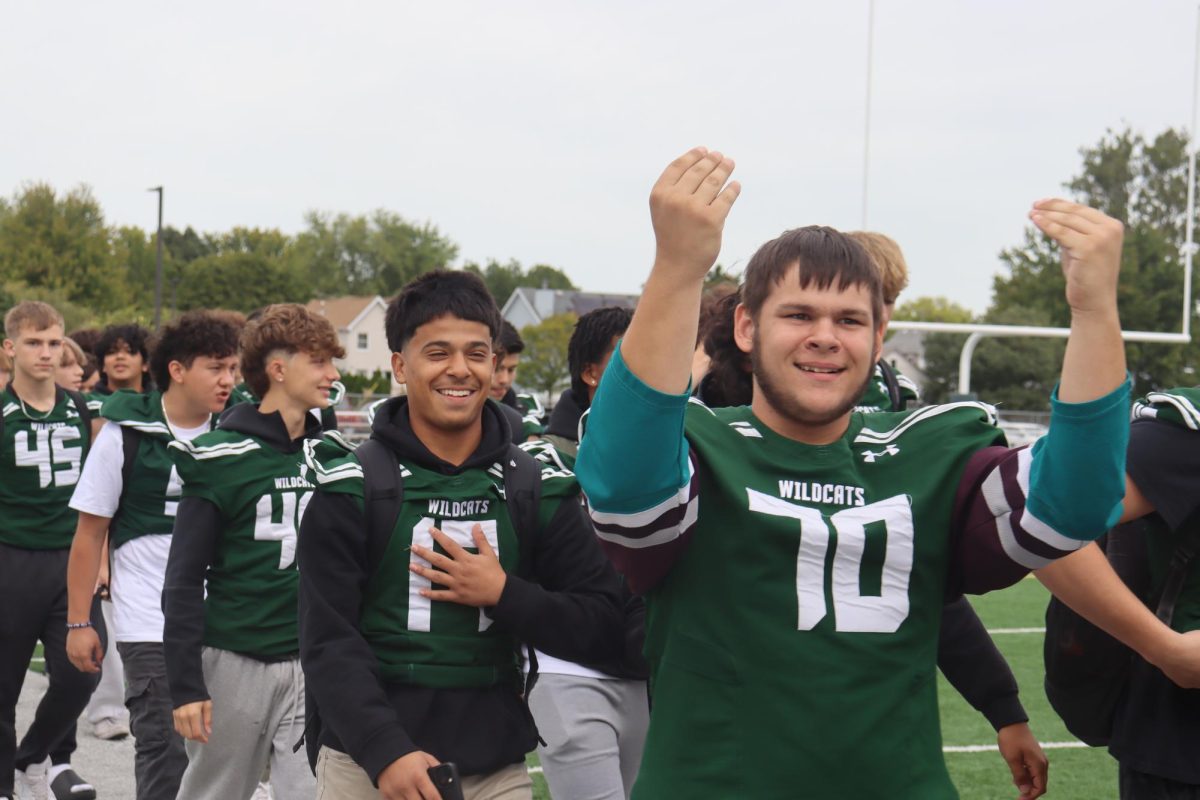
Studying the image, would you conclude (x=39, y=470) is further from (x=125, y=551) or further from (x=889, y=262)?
(x=889, y=262)

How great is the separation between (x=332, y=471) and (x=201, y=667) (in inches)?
62.3

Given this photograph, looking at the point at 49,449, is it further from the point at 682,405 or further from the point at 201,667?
the point at 682,405

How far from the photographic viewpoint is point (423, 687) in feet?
10.8

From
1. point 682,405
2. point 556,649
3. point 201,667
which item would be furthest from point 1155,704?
point 201,667

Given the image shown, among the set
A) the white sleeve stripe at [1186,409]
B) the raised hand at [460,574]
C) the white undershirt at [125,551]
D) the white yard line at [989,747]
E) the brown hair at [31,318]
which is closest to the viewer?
the white sleeve stripe at [1186,409]

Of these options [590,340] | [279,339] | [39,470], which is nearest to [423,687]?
[590,340]

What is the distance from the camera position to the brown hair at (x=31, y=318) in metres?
7.30

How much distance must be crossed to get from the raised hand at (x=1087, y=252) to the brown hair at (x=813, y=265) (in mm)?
372

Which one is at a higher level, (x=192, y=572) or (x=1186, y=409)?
(x=1186, y=409)

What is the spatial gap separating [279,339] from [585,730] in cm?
193

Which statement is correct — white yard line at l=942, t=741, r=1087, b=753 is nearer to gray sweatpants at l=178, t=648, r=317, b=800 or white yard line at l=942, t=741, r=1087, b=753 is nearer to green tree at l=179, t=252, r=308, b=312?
gray sweatpants at l=178, t=648, r=317, b=800

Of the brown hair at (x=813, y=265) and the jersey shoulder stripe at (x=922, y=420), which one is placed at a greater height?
the brown hair at (x=813, y=265)

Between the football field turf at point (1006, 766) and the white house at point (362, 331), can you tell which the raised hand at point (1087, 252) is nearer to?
the football field turf at point (1006, 766)

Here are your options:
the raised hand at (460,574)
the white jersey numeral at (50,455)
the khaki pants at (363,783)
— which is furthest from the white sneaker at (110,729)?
the raised hand at (460,574)
